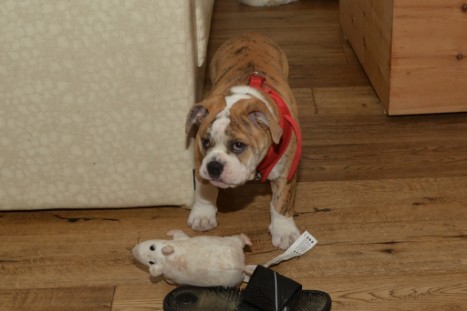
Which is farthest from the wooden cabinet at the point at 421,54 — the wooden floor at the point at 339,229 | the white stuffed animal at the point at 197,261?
the white stuffed animal at the point at 197,261

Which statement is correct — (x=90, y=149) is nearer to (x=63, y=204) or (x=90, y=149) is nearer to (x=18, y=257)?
(x=63, y=204)

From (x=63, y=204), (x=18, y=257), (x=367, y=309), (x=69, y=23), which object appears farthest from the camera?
(x=63, y=204)

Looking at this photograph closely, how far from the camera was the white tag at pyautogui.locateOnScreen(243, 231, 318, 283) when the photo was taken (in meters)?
2.02

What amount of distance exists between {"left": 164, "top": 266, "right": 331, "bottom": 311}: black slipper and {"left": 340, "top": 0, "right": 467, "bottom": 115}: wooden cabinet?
122cm

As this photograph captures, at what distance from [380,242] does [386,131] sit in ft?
2.64

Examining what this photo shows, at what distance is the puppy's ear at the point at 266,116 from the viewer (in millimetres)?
1903

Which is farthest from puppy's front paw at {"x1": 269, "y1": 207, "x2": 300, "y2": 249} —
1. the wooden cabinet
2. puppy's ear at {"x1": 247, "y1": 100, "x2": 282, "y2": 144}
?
the wooden cabinet

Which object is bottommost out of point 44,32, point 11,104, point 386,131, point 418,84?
point 386,131

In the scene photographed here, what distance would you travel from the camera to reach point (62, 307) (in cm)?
193

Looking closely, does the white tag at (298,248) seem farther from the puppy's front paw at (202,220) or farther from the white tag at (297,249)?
the puppy's front paw at (202,220)

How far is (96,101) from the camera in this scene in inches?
83.8

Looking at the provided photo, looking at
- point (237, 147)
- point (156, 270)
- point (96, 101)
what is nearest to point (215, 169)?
point (237, 147)

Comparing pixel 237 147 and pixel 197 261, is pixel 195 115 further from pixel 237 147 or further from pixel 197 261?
pixel 197 261

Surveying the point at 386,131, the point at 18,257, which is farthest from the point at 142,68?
the point at 386,131
